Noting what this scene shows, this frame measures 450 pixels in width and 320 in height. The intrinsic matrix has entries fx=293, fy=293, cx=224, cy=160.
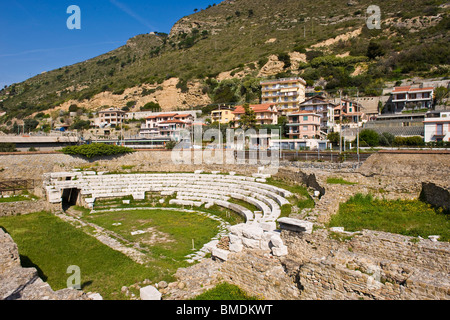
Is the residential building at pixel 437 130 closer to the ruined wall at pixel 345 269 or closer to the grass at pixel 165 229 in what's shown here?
the grass at pixel 165 229

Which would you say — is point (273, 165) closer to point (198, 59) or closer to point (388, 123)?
point (388, 123)

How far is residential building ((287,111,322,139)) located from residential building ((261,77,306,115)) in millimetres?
15115

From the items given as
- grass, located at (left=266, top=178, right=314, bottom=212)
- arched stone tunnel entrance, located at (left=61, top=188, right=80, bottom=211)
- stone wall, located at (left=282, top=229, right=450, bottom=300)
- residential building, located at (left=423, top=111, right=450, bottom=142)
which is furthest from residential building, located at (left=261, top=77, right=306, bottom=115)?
stone wall, located at (left=282, top=229, right=450, bottom=300)

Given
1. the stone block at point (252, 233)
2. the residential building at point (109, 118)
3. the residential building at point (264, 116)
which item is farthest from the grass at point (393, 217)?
the residential building at point (109, 118)

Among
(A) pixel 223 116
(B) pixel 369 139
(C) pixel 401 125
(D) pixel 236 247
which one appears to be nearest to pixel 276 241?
(D) pixel 236 247

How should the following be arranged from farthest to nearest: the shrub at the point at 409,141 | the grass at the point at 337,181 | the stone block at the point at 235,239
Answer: the shrub at the point at 409,141
the grass at the point at 337,181
the stone block at the point at 235,239

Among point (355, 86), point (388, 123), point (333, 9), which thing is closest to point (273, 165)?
point (388, 123)

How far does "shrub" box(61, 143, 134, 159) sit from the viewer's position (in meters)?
32.4

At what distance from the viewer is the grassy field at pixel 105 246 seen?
33.3 ft

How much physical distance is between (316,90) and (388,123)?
85.8ft

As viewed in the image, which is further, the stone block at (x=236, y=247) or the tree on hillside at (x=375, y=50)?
the tree on hillside at (x=375, y=50)

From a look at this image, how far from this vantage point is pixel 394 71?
6494cm

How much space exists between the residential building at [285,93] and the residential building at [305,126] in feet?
49.6

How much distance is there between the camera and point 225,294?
8.50 meters
